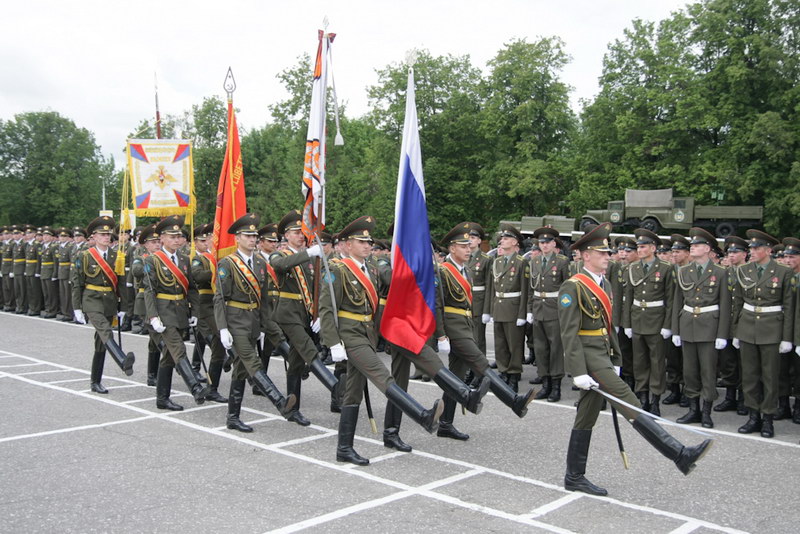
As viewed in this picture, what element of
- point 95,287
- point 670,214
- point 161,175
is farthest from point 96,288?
point 670,214

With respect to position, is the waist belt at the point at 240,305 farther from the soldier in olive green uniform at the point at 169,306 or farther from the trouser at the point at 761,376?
the trouser at the point at 761,376

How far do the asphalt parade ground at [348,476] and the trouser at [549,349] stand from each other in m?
0.68

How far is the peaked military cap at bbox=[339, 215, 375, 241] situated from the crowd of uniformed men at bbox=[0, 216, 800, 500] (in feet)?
0.06

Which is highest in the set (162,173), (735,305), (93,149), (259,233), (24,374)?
(93,149)

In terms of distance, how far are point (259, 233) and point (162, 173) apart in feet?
8.65

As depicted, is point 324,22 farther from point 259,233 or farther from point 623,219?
point 623,219

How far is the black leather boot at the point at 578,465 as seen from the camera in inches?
210

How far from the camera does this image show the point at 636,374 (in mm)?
8555

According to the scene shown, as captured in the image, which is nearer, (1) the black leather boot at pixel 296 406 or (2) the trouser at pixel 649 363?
(1) the black leather boot at pixel 296 406

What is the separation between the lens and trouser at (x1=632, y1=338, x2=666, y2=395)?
824 centimetres

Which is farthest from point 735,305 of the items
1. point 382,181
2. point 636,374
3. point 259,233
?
point 382,181

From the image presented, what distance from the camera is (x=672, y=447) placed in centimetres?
504

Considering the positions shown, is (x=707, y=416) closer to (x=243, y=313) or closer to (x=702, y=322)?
(x=702, y=322)

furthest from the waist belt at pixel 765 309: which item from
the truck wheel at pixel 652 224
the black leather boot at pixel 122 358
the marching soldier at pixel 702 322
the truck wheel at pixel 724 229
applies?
the truck wheel at pixel 652 224
